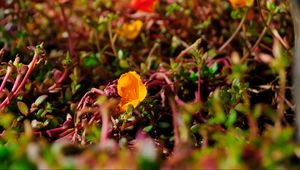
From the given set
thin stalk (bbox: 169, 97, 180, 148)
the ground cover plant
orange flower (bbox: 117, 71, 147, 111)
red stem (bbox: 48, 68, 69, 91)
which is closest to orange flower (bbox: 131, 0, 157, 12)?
the ground cover plant

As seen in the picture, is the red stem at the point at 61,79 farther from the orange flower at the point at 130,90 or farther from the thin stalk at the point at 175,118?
the thin stalk at the point at 175,118

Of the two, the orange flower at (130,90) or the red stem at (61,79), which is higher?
the red stem at (61,79)

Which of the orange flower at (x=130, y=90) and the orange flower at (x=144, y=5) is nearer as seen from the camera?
the orange flower at (x=130, y=90)

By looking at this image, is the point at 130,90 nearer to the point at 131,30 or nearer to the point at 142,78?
the point at 142,78

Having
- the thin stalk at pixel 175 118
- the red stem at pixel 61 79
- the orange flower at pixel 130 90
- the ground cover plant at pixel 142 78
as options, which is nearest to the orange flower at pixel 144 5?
the ground cover plant at pixel 142 78

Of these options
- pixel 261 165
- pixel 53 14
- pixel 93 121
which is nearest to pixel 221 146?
pixel 261 165

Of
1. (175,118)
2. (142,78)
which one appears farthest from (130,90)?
(175,118)
